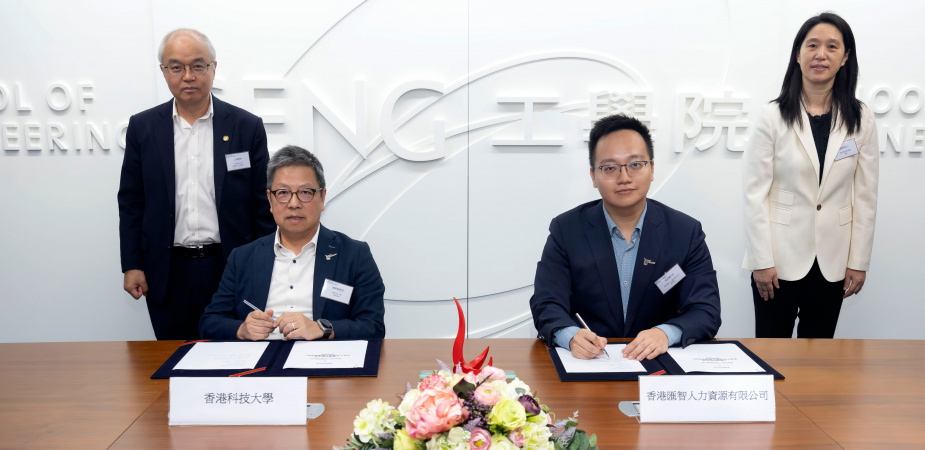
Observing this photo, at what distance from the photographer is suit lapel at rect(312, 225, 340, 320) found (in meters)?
2.24

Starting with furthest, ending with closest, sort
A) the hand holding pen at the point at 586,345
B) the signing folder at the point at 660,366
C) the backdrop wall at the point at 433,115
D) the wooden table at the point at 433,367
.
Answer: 1. the backdrop wall at the point at 433,115
2. the hand holding pen at the point at 586,345
3. the signing folder at the point at 660,366
4. the wooden table at the point at 433,367

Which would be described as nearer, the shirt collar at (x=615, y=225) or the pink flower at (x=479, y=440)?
the pink flower at (x=479, y=440)

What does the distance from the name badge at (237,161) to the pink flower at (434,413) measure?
2.04 m

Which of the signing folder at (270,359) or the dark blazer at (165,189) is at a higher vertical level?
the dark blazer at (165,189)

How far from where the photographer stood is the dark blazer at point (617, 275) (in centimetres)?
215

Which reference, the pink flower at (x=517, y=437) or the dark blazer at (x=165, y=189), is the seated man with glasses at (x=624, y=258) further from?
the dark blazer at (x=165, y=189)

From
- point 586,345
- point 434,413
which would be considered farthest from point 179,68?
point 434,413

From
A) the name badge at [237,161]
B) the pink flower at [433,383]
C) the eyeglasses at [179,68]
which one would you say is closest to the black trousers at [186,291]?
the name badge at [237,161]

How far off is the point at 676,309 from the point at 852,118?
125 cm

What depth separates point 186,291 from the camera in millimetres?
2855

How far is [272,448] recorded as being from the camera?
1.38 metres

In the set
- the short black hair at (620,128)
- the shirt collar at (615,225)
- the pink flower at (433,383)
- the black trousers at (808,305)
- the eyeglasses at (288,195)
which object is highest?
the short black hair at (620,128)

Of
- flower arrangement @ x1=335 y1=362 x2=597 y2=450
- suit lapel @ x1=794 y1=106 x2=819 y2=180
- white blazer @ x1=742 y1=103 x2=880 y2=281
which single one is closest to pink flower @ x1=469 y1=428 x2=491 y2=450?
flower arrangement @ x1=335 y1=362 x2=597 y2=450

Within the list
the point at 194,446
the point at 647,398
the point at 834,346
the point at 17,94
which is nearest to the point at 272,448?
the point at 194,446
